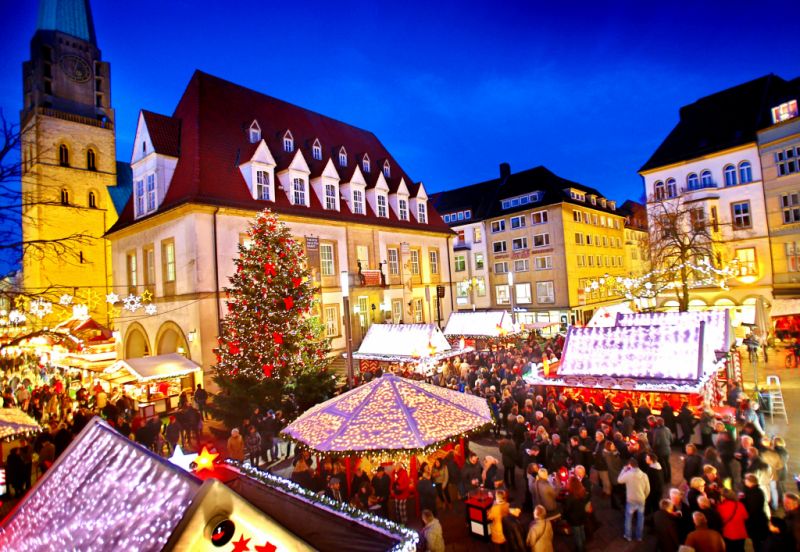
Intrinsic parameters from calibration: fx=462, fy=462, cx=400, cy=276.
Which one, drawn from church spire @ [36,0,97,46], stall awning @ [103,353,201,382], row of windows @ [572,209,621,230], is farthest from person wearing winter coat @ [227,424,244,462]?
church spire @ [36,0,97,46]

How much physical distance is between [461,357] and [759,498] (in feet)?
56.5

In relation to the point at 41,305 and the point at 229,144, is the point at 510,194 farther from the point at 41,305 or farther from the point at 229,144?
the point at 41,305

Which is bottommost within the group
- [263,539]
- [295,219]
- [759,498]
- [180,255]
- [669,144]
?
[759,498]

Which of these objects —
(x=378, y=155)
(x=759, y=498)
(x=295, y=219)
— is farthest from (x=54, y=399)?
(x=378, y=155)

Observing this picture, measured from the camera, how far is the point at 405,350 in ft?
72.1

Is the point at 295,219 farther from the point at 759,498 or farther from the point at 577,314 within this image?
the point at 577,314

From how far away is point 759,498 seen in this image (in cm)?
702

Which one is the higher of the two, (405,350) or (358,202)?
(358,202)

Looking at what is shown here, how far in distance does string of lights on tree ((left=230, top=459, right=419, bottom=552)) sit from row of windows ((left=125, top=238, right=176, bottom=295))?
20973 millimetres

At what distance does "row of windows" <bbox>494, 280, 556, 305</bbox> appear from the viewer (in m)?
43.6

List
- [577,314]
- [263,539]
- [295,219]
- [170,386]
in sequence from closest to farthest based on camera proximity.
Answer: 1. [263,539]
2. [170,386]
3. [295,219]
4. [577,314]

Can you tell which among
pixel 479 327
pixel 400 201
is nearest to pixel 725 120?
pixel 400 201

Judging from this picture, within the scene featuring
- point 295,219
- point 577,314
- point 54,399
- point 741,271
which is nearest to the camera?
point 54,399

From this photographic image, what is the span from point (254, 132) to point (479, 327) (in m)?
17.7
